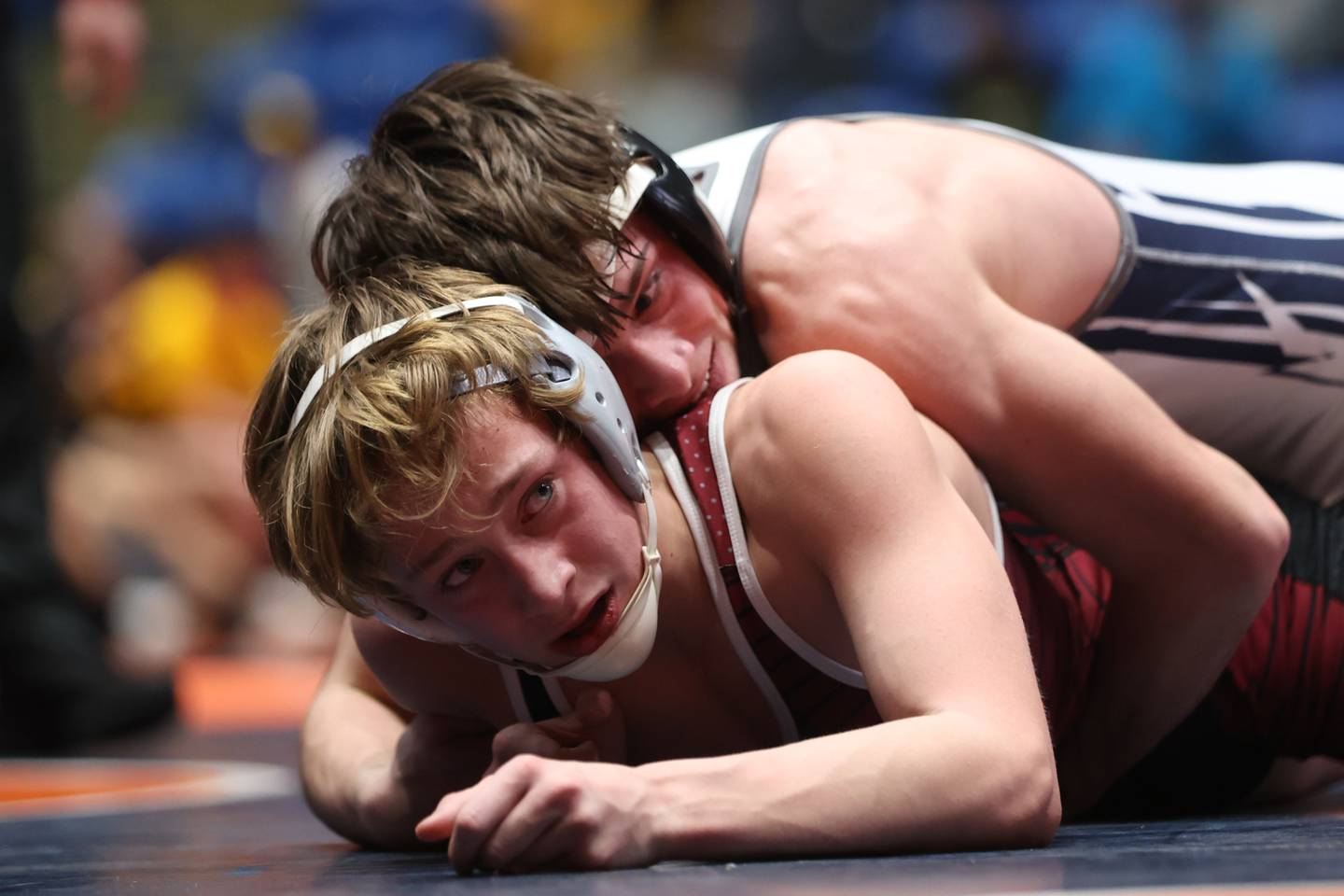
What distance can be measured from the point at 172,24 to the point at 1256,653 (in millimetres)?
8701

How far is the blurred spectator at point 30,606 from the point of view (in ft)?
14.6

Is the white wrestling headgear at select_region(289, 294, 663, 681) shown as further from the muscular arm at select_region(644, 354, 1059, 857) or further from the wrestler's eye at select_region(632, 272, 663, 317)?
the wrestler's eye at select_region(632, 272, 663, 317)

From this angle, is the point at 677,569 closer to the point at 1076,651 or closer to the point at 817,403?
the point at 817,403

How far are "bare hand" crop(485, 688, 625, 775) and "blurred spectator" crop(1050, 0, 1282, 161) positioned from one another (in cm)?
604

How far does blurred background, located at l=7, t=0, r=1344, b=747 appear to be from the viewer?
24.2 feet

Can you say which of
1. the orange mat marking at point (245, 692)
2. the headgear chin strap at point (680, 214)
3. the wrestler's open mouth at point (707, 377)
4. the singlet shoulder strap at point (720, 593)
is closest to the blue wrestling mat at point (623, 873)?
the singlet shoulder strap at point (720, 593)

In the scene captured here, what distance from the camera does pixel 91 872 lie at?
1.90 metres

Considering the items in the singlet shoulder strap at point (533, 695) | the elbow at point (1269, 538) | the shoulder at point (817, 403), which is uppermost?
the shoulder at point (817, 403)

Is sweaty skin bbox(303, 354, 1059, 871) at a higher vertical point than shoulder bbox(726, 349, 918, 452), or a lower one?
lower

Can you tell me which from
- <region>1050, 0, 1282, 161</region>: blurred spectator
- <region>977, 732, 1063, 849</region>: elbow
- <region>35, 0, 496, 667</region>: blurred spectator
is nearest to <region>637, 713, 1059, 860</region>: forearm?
<region>977, 732, 1063, 849</region>: elbow

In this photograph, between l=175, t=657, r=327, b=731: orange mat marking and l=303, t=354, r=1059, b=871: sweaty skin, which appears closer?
l=303, t=354, r=1059, b=871: sweaty skin

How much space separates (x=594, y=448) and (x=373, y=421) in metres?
0.27

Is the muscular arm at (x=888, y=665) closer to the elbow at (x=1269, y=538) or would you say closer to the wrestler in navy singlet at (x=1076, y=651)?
the wrestler in navy singlet at (x=1076, y=651)

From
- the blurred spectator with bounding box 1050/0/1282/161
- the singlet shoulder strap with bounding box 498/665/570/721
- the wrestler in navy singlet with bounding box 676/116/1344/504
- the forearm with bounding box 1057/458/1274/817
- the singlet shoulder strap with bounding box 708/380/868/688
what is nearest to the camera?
the singlet shoulder strap with bounding box 708/380/868/688
